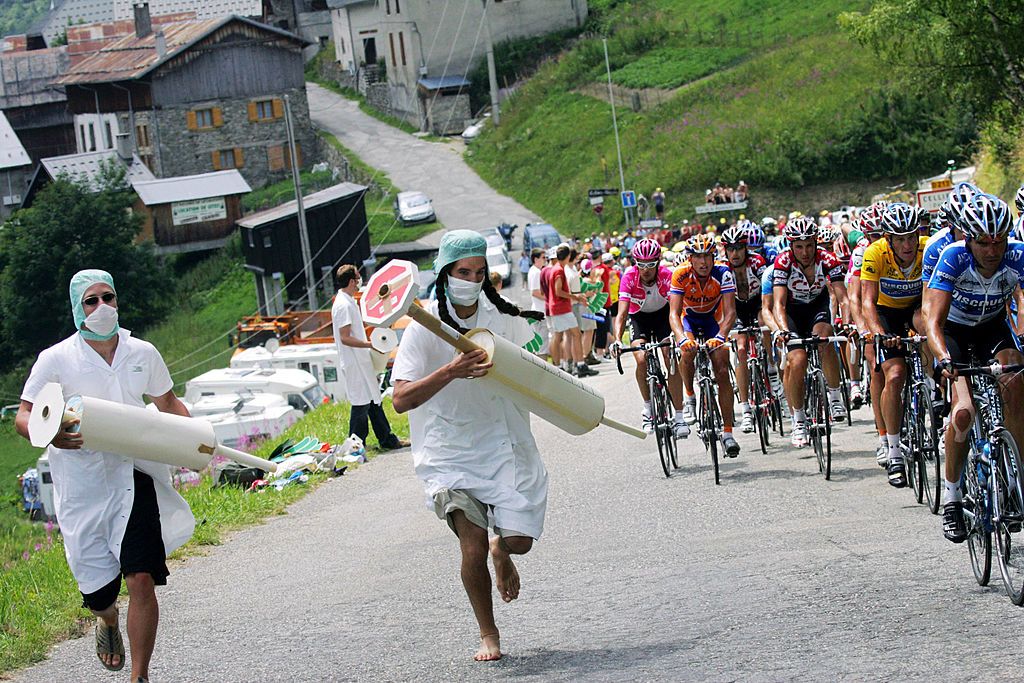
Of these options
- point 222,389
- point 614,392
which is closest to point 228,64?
point 222,389

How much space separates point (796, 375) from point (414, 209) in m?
59.6

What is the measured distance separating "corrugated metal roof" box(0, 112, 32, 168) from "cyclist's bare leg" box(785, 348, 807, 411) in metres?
95.7

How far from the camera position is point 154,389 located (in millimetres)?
7969

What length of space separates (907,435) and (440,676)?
534 centimetres

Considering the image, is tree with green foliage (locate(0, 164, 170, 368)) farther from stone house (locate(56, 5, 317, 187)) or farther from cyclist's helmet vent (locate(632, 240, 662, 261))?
cyclist's helmet vent (locate(632, 240, 662, 261))

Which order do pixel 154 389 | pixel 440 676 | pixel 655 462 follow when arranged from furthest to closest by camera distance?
pixel 655 462 < pixel 154 389 < pixel 440 676

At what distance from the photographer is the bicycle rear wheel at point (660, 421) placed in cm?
1404

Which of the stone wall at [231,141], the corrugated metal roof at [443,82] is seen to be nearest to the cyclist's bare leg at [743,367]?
the stone wall at [231,141]

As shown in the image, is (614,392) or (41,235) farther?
(41,235)

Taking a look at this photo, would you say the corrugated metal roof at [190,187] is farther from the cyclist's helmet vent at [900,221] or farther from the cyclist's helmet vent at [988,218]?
the cyclist's helmet vent at [988,218]

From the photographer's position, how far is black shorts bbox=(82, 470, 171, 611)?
741 cm

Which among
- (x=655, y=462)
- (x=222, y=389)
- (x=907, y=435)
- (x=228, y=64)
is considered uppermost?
(x=228, y=64)

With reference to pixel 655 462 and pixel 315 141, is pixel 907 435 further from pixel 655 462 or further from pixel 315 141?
pixel 315 141

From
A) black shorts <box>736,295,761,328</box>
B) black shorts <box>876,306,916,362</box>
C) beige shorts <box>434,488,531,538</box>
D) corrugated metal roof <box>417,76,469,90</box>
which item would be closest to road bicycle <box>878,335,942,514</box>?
black shorts <box>876,306,916,362</box>
